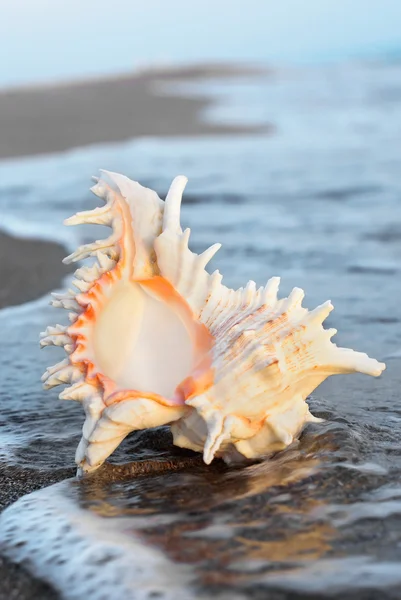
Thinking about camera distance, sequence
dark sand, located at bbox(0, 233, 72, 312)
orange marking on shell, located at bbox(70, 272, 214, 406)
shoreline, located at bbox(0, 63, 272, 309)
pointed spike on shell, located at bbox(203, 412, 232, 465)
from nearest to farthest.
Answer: pointed spike on shell, located at bbox(203, 412, 232, 465)
orange marking on shell, located at bbox(70, 272, 214, 406)
dark sand, located at bbox(0, 233, 72, 312)
shoreline, located at bbox(0, 63, 272, 309)

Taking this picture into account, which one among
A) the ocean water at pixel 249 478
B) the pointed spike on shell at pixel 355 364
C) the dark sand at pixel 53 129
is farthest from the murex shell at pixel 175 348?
the dark sand at pixel 53 129

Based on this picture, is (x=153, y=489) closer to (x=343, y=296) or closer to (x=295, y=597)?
(x=295, y=597)

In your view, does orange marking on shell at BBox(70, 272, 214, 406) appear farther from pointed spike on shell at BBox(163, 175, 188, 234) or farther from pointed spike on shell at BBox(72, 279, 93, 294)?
pointed spike on shell at BBox(163, 175, 188, 234)

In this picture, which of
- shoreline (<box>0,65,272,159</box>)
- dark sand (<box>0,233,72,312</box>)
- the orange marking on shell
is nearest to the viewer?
the orange marking on shell

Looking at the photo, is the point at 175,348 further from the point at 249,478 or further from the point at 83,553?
the point at 83,553

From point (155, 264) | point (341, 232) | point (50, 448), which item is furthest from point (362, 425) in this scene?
point (341, 232)

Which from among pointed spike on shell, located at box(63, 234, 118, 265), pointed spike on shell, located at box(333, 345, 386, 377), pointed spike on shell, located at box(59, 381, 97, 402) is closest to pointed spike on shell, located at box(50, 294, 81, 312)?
pointed spike on shell, located at box(63, 234, 118, 265)

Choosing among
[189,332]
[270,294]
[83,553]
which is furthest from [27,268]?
[83,553]
